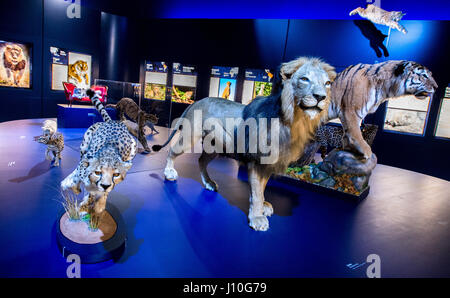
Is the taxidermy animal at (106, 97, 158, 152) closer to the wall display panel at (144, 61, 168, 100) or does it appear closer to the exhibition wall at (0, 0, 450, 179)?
the exhibition wall at (0, 0, 450, 179)

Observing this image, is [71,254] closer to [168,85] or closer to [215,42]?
[168,85]

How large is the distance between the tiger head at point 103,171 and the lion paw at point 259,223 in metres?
1.20

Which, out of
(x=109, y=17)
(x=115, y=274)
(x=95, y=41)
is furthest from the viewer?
(x=95, y=41)

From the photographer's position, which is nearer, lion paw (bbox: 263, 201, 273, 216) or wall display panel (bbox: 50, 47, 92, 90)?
lion paw (bbox: 263, 201, 273, 216)

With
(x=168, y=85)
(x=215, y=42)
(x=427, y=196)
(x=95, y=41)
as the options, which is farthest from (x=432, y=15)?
(x=95, y=41)

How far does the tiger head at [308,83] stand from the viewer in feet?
6.33

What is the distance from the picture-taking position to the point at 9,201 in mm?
2314

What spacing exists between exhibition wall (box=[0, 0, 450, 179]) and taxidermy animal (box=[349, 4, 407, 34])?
0.89ft

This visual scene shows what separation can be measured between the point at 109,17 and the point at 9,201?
6146 millimetres

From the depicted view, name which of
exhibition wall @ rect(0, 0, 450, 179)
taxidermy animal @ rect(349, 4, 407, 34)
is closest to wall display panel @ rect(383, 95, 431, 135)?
exhibition wall @ rect(0, 0, 450, 179)

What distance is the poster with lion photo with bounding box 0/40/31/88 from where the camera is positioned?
6434 mm

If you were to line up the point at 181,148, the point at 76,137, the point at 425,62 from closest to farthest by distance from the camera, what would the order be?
the point at 181,148, the point at 76,137, the point at 425,62
